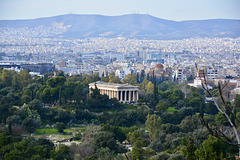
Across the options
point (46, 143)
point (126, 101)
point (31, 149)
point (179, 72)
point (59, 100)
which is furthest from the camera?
point (179, 72)

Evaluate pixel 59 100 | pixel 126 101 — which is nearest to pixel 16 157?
pixel 59 100

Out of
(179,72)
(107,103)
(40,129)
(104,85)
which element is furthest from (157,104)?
(179,72)

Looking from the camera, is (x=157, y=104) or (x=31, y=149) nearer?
(x=31, y=149)

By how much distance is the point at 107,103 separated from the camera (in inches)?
2158

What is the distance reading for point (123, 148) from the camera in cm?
3581

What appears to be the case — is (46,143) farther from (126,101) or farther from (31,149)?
(126,101)

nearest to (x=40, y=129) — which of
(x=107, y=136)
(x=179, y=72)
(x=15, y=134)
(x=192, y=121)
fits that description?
(x=15, y=134)

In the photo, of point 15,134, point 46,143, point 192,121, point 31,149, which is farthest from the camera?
point 192,121

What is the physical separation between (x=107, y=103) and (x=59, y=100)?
204 inches

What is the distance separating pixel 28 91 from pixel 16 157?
26.9 meters

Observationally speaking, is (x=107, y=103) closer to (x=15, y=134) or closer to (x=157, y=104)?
(x=157, y=104)

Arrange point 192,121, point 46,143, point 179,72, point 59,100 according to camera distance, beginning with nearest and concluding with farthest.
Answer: point 46,143
point 192,121
point 59,100
point 179,72

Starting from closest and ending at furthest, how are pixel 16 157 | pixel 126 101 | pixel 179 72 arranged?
pixel 16 157 < pixel 126 101 < pixel 179 72

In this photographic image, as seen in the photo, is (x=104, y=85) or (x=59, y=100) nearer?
(x=59, y=100)
